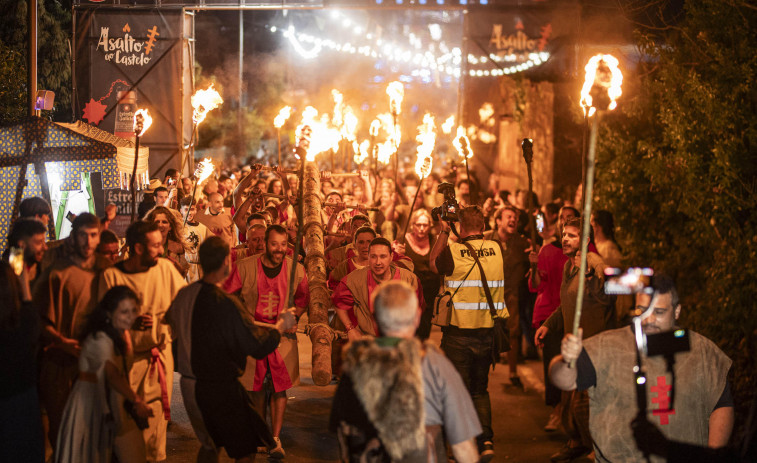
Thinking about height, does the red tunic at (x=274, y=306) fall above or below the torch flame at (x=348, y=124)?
below

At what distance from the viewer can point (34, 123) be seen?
1038cm

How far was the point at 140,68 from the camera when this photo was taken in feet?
69.5

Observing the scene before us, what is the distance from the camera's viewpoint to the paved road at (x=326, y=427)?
747 centimetres

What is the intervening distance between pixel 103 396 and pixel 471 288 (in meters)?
3.37

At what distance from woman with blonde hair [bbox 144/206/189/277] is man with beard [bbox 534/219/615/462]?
3.65 meters

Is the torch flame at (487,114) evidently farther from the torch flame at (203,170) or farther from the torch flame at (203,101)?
the torch flame at (203,101)

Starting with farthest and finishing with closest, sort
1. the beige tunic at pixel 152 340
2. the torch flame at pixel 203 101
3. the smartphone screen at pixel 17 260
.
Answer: the torch flame at pixel 203 101, the beige tunic at pixel 152 340, the smartphone screen at pixel 17 260

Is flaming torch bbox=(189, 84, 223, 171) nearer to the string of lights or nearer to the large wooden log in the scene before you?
the large wooden log

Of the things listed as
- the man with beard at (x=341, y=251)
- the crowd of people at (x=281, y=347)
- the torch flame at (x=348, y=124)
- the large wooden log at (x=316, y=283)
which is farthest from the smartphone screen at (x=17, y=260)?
the torch flame at (x=348, y=124)

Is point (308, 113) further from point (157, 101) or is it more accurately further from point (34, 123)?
point (157, 101)

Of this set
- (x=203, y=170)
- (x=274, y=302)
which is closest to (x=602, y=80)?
(x=274, y=302)

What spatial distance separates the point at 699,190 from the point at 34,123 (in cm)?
794

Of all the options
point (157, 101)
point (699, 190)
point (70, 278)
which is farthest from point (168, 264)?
point (157, 101)

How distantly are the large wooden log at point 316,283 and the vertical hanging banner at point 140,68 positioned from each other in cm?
1163
